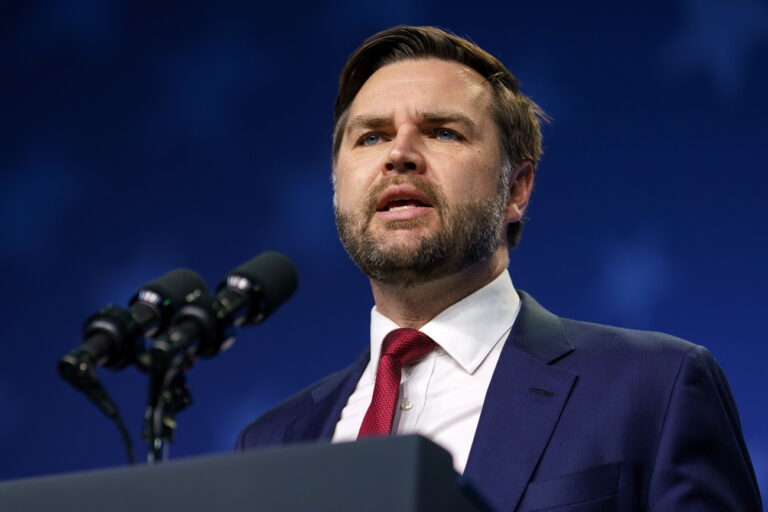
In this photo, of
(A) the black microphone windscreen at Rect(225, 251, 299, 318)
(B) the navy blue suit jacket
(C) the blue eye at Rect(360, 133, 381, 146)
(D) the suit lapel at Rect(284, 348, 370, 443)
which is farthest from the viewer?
(C) the blue eye at Rect(360, 133, 381, 146)

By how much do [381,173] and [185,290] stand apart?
0.78 meters

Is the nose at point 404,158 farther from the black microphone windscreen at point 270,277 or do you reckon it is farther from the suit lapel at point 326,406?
the black microphone windscreen at point 270,277

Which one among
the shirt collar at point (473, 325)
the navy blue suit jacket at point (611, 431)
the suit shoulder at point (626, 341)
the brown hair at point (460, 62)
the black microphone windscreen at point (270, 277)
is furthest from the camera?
the brown hair at point (460, 62)

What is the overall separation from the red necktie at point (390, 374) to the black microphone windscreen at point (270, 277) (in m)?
0.57

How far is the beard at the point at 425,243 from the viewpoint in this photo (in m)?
1.75

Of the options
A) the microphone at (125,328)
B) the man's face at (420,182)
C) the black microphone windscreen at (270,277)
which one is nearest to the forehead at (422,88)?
the man's face at (420,182)

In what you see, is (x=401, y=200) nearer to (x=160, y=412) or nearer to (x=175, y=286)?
(x=175, y=286)

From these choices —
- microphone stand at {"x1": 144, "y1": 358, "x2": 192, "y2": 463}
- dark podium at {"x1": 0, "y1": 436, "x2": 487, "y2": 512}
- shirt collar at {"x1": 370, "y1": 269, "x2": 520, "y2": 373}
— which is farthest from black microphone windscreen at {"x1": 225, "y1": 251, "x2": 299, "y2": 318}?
shirt collar at {"x1": 370, "y1": 269, "x2": 520, "y2": 373}

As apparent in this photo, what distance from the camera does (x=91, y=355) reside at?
3.04 feet

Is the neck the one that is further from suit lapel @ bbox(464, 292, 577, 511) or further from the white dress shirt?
suit lapel @ bbox(464, 292, 577, 511)

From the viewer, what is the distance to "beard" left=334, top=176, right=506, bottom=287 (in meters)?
1.75

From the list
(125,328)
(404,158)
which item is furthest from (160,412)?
(404,158)

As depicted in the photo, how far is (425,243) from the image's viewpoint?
5.75 ft

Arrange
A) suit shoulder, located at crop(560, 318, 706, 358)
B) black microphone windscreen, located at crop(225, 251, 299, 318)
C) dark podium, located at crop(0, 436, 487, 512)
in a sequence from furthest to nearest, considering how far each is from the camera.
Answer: suit shoulder, located at crop(560, 318, 706, 358)
black microphone windscreen, located at crop(225, 251, 299, 318)
dark podium, located at crop(0, 436, 487, 512)
